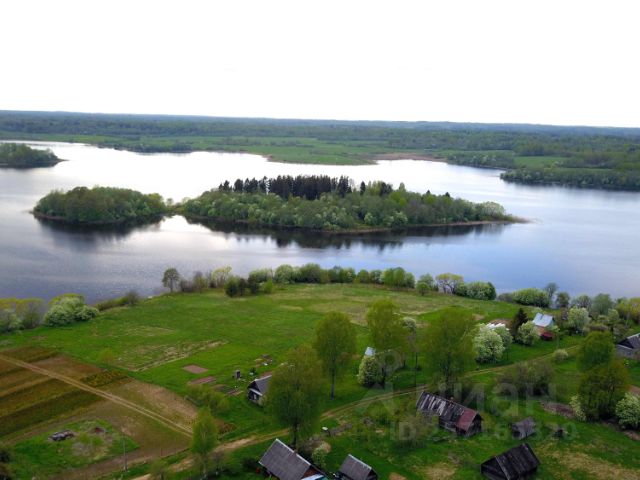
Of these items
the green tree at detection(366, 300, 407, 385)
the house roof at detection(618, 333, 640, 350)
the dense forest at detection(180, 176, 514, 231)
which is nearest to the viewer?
the green tree at detection(366, 300, 407, 385)

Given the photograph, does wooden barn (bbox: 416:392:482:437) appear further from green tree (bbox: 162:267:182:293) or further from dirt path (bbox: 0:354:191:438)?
green tree (bbox: 162:267:182:293)

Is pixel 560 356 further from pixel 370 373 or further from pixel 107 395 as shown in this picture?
pixel 107 395

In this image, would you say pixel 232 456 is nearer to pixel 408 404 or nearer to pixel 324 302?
pixel 408 404

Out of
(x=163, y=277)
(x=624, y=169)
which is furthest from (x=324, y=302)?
(x=624, y=169)

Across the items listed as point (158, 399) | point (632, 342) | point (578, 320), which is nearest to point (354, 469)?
point (158, 399)

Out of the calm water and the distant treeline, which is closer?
the calm water

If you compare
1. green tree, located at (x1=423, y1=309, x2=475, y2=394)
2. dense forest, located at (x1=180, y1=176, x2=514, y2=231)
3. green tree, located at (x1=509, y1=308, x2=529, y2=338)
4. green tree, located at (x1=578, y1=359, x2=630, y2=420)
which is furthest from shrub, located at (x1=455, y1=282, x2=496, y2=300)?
dense forest, located at (x1=180, y1=176, x2=514, y2=231)

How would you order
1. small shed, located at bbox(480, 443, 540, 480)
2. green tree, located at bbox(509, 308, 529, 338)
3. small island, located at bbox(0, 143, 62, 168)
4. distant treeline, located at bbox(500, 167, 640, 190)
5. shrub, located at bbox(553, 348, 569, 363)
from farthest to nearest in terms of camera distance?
distant treeline, located at bbox(500, 167, 640, 190), small island, located at bbox(0, 143, 62, 168), green tree, located at bbox(509, 308, 529, 338), shrub, located at bbox(553, 348, 569, 363), small shed, located at bbox(480, 443, 540, 480)
